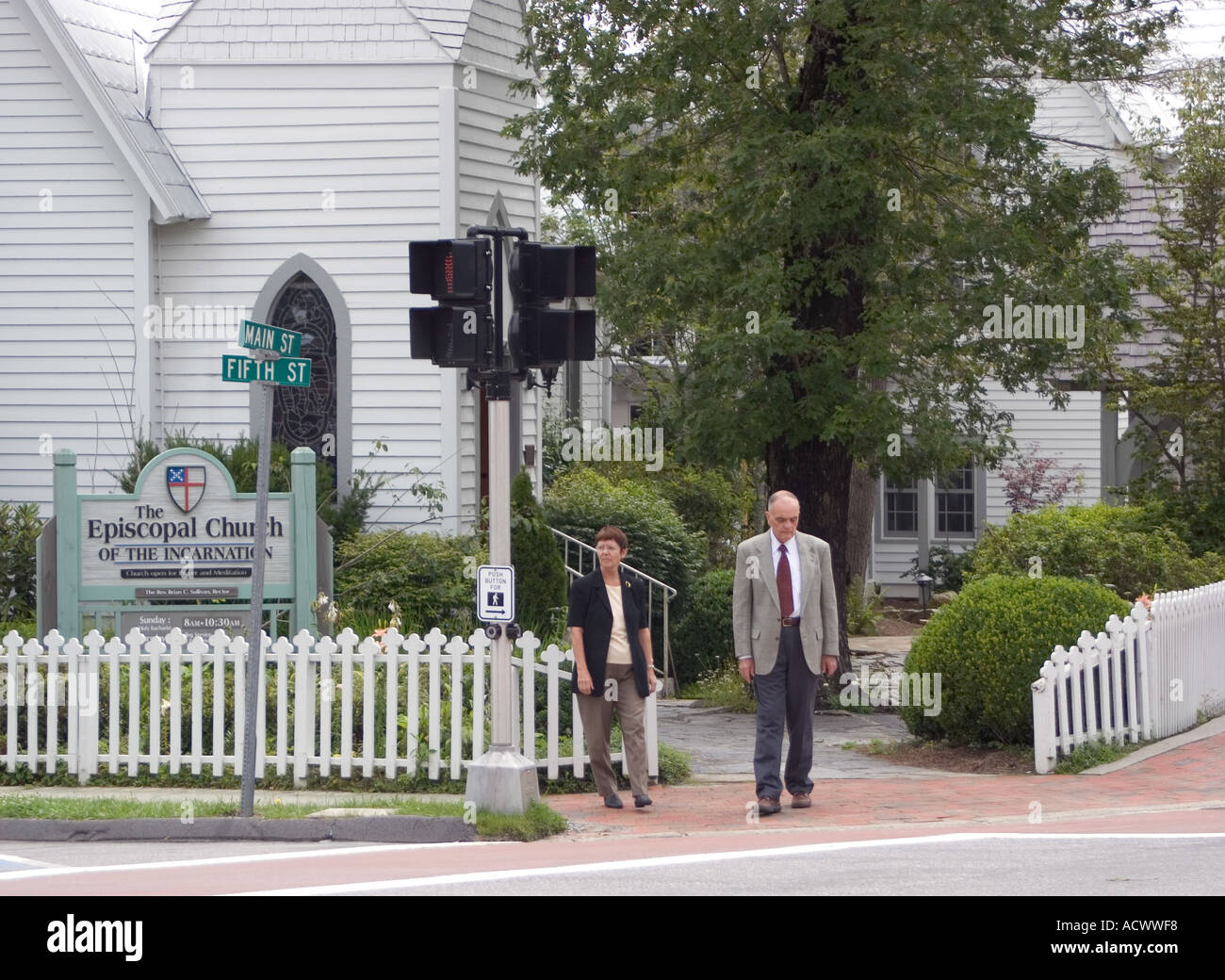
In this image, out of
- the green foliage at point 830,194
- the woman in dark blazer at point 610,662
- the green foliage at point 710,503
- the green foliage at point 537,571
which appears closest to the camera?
the woman in dark blazer at point 610,662

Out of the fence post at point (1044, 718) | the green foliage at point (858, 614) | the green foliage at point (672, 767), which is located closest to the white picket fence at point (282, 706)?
the green foliage at point (672, 767)

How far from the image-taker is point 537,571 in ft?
53.0

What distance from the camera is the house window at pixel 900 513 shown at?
2841cm

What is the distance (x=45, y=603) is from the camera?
1299 cm

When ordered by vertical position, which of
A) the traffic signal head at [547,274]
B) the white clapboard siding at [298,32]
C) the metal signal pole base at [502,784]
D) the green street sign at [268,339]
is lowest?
the metal signal pole base at [502,784]

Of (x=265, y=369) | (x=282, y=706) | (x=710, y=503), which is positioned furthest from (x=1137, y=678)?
(x=710, y=503)

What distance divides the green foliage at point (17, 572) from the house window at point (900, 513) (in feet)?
52.8

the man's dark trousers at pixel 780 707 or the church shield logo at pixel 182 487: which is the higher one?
the church shield logo at pixel 182 487

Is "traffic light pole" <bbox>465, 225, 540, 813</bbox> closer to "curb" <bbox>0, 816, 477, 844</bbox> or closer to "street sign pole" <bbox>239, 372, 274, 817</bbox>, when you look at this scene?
"curb" <bbox>0, 816, 477, 844</bbox>

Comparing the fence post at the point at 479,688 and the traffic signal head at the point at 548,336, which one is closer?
the traffic signal head at the point at 548,336

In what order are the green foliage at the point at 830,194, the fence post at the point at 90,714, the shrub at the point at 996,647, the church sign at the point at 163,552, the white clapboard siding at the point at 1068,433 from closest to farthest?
the fence post at the point at 90,714
the shrub at the point at 996,647
the church sign at the point at 163,552
the green foliage at the point at 830,194
the white clapboard siding at the point at 1068,433

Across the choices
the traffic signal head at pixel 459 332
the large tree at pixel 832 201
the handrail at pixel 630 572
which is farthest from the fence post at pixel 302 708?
the handrail at pixel 630 572

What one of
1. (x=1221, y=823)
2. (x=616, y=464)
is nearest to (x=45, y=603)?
(x=1221, y=823)

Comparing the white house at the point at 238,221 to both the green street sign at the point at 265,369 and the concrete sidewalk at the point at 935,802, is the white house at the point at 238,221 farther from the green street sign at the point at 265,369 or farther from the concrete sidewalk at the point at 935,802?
the green street sign at the point at 265,369
